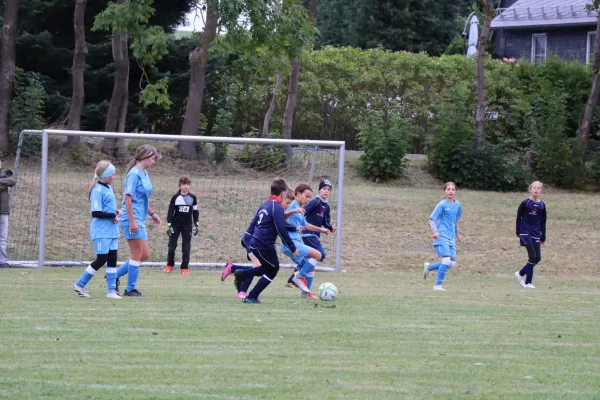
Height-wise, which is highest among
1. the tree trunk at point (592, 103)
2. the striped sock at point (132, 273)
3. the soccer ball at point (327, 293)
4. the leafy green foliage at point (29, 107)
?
the tree trunk at point (592, 103)

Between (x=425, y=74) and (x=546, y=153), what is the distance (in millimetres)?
6773

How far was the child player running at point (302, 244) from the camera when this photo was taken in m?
12.8

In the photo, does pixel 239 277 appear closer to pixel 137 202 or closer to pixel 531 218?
pixel 137 202

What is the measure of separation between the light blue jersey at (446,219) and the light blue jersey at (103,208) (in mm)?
5636

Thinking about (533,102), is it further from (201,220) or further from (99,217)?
(99,217)

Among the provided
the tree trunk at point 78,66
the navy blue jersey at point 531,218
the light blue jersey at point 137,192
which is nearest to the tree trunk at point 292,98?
the tree trunk at point 78,66

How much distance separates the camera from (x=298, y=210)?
12586mm

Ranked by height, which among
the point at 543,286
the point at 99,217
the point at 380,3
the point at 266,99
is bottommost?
the point at 543,286

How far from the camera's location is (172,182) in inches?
816

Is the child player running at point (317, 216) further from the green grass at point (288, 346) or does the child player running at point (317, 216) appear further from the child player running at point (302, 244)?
the green grass at point (288, 346)

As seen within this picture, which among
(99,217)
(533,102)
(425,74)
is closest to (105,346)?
(99,217)

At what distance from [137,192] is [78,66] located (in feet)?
48.7

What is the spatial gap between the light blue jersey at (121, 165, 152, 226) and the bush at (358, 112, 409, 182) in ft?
54.9

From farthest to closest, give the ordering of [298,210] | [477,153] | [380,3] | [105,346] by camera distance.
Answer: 1. [380,3]
2. [477,153]
3. [298,210]
4. [105,346]
